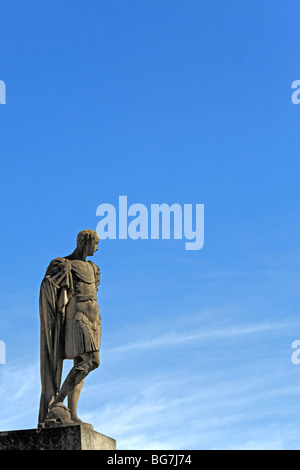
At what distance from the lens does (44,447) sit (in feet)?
48.7

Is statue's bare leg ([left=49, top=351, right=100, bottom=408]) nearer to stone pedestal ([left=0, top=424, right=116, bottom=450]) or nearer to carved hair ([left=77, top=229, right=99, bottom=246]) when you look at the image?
stone pedestal ([left=0, top=424, right=116, bottom=450])

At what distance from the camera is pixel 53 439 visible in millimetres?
14859

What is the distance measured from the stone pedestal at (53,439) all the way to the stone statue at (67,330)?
2.12ft

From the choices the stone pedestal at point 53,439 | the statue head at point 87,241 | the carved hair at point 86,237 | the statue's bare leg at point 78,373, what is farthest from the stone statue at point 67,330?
the stone pedestal at point 53,439

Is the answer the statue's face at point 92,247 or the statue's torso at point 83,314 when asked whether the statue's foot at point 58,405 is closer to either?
the statue's torso at point 83,314

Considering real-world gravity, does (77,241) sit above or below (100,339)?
above

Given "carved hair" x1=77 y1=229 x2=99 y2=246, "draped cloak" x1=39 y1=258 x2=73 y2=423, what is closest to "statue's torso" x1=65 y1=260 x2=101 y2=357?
"draped cloak" x1=39 y1=258 x2=73 y2=423

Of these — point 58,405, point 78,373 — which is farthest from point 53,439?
point 78,373

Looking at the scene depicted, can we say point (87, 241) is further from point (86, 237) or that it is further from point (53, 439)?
point (53, 439)
